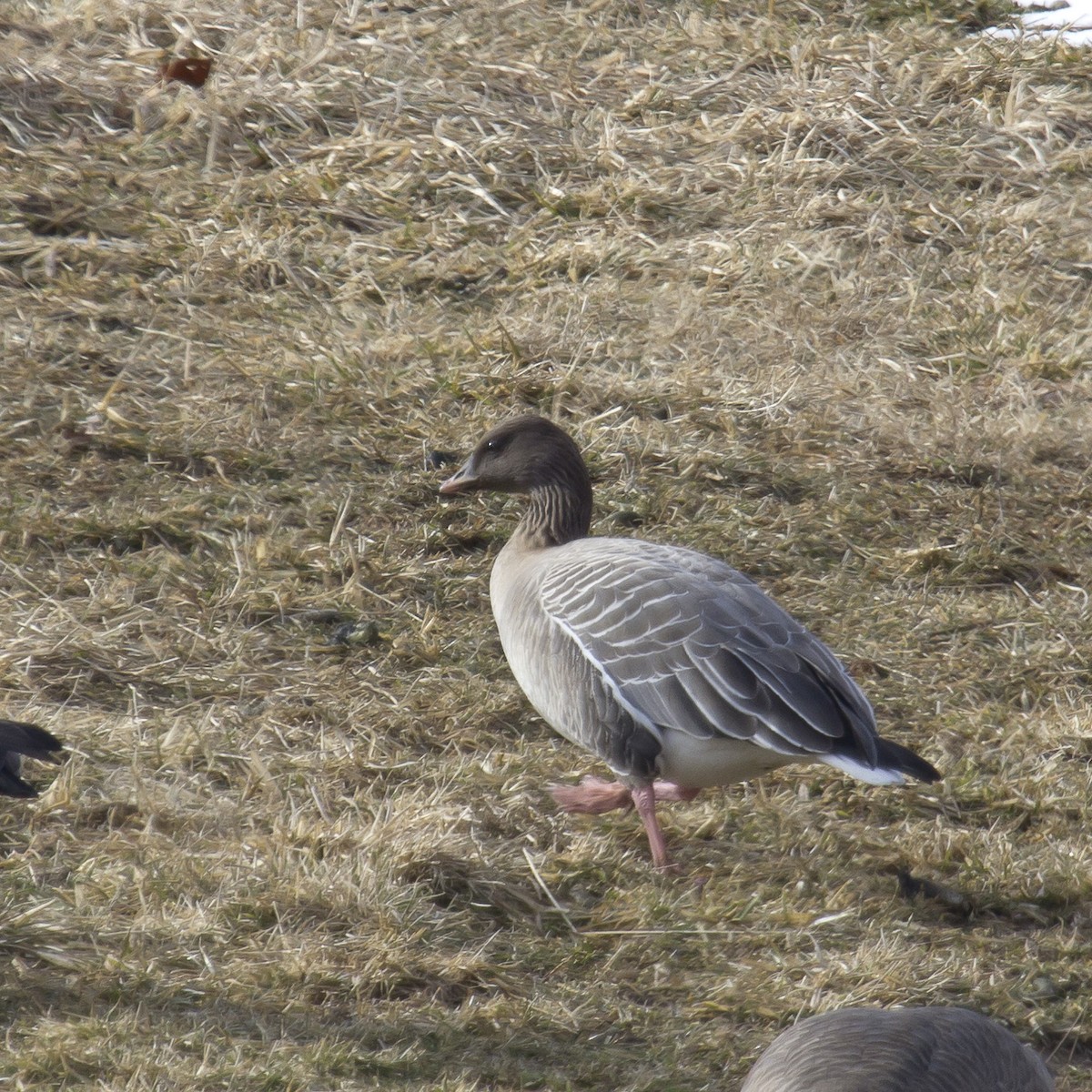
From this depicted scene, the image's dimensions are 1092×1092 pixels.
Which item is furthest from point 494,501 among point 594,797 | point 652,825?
point 652,825

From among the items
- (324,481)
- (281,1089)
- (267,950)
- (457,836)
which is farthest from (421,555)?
(281,1089)

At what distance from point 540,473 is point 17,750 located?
6.34 feet

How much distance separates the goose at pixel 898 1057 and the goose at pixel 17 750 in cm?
157

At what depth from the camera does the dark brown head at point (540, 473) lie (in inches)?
193

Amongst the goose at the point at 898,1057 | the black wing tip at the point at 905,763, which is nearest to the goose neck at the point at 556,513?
the black wing tip at the point at 905,763

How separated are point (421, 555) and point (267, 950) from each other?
80.9 inches

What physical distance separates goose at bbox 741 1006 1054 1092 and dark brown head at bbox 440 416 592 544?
211 cm

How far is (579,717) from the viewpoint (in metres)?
4.24

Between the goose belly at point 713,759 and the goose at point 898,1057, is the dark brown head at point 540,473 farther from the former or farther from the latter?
the goose at point 898,1057

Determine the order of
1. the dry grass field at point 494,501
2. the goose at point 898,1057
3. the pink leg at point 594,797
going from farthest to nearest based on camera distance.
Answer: the pink leg at point 594,797
the dry grass field at point 494,501
the goose at point 898,1057

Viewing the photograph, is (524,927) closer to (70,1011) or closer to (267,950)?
(267,950)

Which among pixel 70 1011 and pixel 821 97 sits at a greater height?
pixel 821 97

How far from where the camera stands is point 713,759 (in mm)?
4094

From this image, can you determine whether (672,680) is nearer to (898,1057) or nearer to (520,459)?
(520,459)
